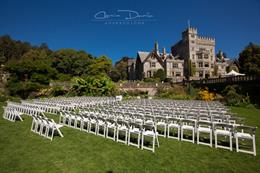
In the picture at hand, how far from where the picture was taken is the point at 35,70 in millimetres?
41594

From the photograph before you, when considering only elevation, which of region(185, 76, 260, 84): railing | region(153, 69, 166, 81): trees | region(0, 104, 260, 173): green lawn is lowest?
region(0, 104, 260, 173): green lawn

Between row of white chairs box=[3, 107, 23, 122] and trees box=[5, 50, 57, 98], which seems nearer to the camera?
row of white chairs box=[3, 107, 23, 122]

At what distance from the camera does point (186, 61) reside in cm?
5822

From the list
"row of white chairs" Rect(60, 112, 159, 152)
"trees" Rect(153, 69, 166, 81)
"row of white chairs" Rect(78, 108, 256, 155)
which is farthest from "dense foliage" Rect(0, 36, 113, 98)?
"row of white chairs" Rect(78, 108, 256, 155)

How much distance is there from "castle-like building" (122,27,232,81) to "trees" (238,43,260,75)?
379 inches

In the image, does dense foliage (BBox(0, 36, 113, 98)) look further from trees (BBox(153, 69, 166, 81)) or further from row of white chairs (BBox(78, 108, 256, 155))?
row of white chairs (BBox(78, 108, 256, 155))

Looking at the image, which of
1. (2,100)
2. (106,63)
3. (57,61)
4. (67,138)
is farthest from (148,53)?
(67,138)

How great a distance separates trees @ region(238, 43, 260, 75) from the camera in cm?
4276

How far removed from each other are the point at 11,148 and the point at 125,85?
1229 inches

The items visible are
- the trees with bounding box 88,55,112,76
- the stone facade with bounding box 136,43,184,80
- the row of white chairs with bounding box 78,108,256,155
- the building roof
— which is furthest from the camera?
the building roof

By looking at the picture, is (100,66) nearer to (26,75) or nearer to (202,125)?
(26,75)

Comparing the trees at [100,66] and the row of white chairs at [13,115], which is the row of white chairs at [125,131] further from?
the trees at [100,66]

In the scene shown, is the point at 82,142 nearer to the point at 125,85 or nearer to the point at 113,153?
the point at 113,153

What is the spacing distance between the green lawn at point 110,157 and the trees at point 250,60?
4297 centimetres
